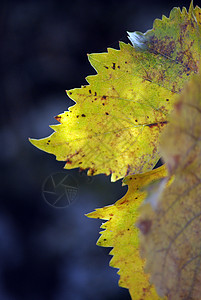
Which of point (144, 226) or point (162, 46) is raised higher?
point (162, 46)

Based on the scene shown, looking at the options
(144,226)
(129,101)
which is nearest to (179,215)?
(144,226)

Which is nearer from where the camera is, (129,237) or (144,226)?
(144,226)

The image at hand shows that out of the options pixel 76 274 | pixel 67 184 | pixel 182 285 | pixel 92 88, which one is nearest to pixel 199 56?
pixel 92 88

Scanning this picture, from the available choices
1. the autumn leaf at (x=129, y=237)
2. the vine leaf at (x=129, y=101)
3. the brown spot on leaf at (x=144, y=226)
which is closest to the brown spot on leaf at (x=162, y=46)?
the vine leaf at (x=129, y=101)

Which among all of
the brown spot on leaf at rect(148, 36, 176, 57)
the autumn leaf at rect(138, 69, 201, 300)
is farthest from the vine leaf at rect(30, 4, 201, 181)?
the autumn leaf at rect(138, 69, 201, 300)

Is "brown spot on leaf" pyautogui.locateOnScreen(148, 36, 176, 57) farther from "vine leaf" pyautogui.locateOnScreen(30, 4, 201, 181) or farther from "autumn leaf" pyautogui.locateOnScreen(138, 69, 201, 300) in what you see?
"autumn leaf" pyautogui.locateOnScreen(138, 69, 201, 300)

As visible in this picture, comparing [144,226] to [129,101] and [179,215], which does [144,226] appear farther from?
[129,101]

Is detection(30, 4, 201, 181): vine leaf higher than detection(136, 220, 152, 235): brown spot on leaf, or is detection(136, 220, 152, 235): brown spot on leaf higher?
detection(30, 4, 201, 181): vine leaf

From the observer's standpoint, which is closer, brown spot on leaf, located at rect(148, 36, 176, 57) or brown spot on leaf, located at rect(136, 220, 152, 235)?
brown spot on leaf, located at rect(136, 220, 152, 235)
